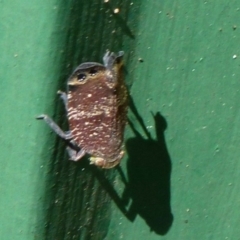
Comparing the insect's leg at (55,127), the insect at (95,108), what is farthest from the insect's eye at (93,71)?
the insect's leg at (55,127)

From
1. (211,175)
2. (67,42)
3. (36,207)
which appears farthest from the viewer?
(211,175)

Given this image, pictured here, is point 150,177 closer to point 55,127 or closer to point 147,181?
point 147,181

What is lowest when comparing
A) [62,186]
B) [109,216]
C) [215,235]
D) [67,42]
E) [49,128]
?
[215,235]

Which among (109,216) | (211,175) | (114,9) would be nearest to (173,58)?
(114,9)

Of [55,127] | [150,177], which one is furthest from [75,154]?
[150,177]

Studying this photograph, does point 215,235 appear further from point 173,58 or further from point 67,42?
point 67,42

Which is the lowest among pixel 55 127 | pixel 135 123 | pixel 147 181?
pixel 147 181

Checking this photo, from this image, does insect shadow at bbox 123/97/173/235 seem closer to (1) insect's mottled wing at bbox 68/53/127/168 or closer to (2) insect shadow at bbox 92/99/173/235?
(2) insect shadow at bbox 92/99/173/235

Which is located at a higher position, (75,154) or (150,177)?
(75,154)
